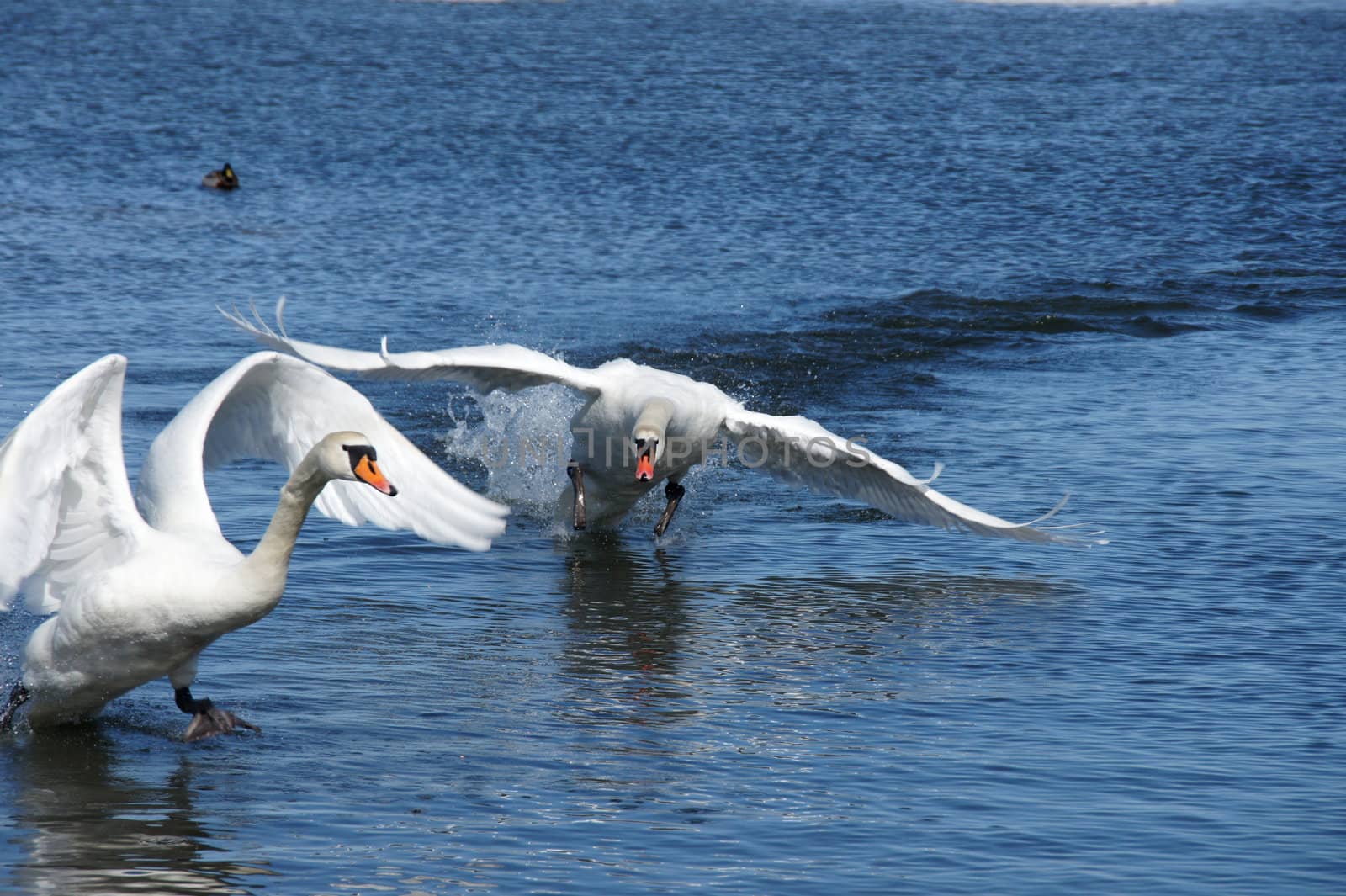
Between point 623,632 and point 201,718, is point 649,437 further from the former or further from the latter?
point 201,718

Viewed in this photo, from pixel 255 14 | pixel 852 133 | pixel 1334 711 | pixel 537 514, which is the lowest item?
pixel 1334 711

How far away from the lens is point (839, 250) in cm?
2092

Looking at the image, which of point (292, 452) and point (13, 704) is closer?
point (13, 704)

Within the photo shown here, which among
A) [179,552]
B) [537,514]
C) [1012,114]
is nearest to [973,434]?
[537,514]

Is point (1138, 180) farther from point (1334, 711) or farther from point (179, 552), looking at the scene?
point (179, 552)

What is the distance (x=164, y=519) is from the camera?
7066 mm

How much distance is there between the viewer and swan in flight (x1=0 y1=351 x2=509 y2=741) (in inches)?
252

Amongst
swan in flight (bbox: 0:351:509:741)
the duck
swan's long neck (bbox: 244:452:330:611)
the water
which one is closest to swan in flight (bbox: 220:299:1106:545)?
the water

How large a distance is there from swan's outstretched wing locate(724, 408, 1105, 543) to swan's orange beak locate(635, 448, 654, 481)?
0.70 meters

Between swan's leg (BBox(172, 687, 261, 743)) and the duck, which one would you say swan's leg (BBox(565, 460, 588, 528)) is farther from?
the duck

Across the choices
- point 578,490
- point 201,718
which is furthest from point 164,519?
point 578,490

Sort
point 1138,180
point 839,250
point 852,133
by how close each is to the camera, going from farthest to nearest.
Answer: point 852,133 < point 1138,180 < point 839,250

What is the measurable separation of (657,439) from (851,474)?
1.48 metres

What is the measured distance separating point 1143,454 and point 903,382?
119 inches
